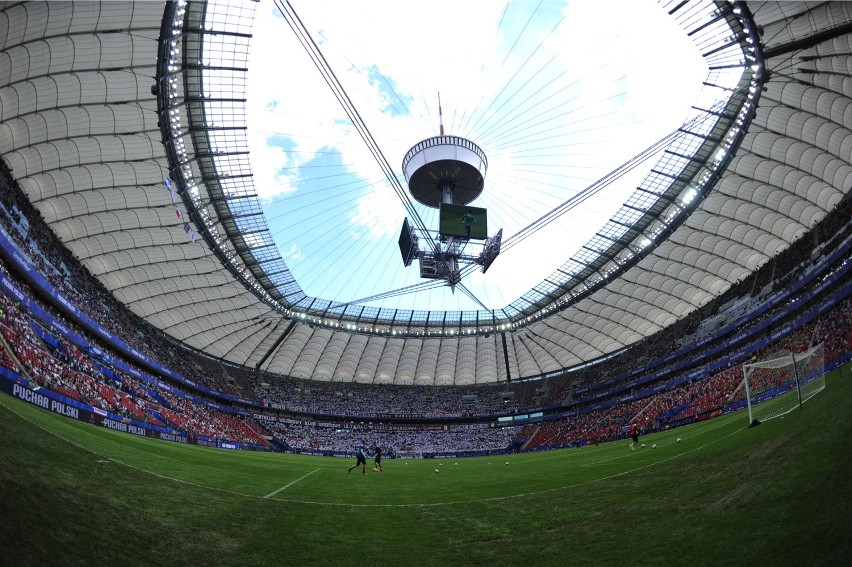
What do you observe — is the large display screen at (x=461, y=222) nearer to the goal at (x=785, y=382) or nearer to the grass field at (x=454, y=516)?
the goal at (x=785, y=382)

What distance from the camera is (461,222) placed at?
164 feet

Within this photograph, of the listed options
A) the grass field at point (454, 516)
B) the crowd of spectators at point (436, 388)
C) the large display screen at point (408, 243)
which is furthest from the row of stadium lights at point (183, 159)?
the grass field at point (454, 516)

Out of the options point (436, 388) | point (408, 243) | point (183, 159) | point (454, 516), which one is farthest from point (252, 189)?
point (436, 388)

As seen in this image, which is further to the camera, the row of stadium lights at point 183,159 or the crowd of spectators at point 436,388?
the crowd of spectators at point 436,388

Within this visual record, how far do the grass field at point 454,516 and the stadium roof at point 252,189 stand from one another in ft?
99.5

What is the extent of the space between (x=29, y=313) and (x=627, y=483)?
40.5m

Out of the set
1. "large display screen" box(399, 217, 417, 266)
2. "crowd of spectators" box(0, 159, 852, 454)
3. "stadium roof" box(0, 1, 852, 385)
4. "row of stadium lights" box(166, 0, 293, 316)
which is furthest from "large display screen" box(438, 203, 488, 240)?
"crowd of spectators" box(0, 159, 852, 454)

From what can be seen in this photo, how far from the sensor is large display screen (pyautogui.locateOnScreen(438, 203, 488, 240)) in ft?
163

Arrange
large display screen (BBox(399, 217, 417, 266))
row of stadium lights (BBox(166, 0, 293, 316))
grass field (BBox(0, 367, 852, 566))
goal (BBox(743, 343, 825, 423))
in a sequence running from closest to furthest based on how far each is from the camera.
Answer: grass field (BBox(0, 367, 852, 566)) → goal (BBox(743, 343, 825, 423)) → row of stadium lights (BBox(166, 0, 293, 316)) → large display screen (BBox(399, 217, 417, 266))

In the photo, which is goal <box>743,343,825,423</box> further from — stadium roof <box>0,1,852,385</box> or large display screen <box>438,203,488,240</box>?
large display screen <box>438,203,488,240</box>

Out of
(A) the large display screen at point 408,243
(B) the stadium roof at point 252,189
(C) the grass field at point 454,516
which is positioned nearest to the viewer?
(C) the grass field at point 454,516

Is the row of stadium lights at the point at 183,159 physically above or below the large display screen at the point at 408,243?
above

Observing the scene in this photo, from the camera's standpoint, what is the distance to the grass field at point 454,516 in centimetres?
794

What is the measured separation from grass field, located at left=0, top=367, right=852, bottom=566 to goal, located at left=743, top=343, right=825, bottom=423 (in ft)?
23.6
